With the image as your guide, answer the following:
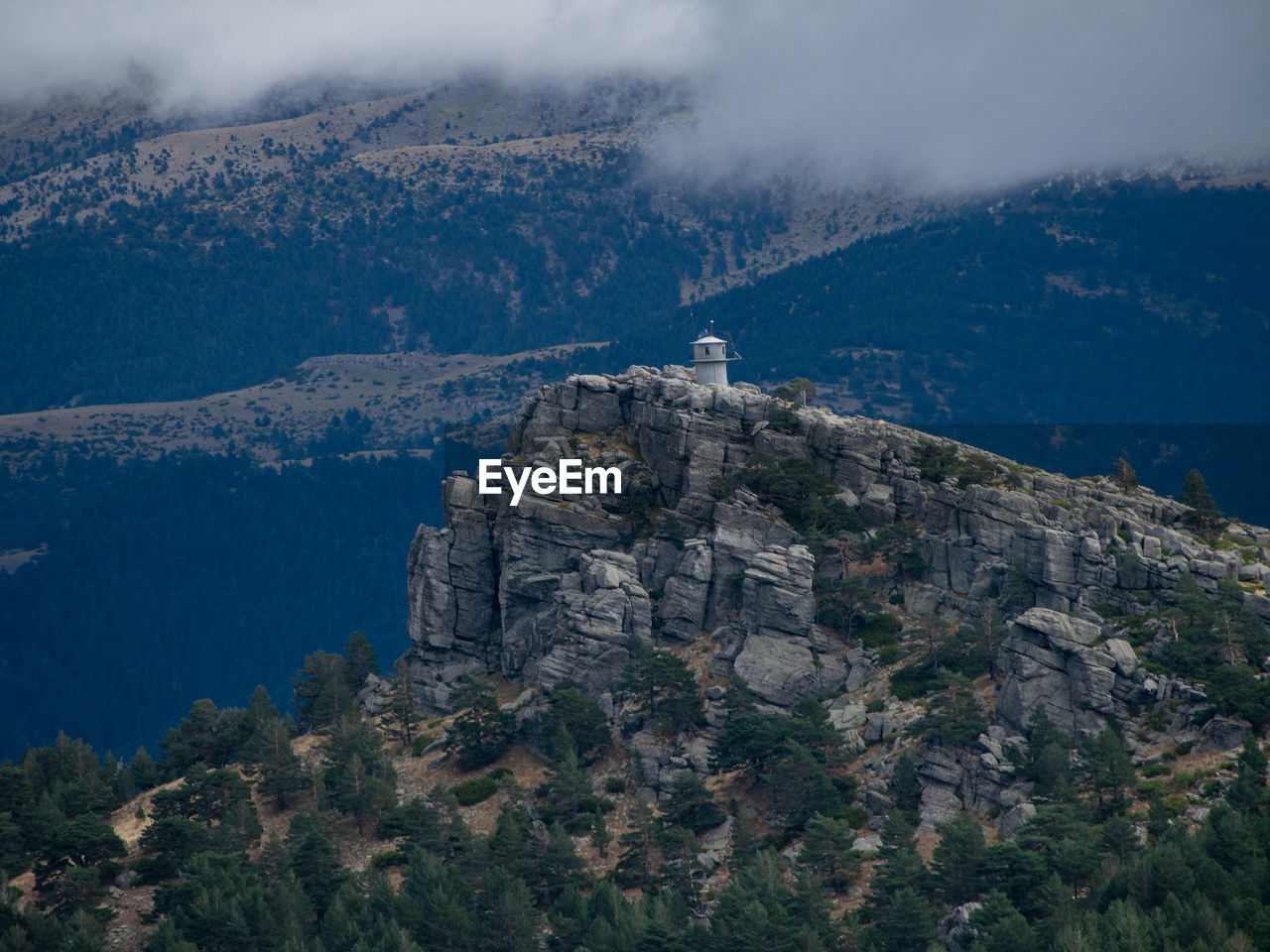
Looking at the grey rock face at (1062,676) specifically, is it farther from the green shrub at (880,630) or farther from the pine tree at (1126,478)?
the pine tree at (1126,478)

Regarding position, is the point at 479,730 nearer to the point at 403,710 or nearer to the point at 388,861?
the point at 403,710

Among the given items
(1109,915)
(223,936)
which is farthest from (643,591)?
(1109,915)

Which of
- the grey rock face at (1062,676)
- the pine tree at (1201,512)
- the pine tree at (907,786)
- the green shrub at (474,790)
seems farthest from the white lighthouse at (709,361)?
the pine tree at (907,786)

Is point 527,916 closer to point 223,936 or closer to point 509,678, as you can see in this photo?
point 223,936

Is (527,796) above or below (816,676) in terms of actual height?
below

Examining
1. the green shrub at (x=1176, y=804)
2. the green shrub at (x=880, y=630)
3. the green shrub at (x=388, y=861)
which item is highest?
the green shrub at (x=880, y=630)

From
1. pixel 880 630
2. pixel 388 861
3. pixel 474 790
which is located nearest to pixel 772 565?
pixel 880 630
